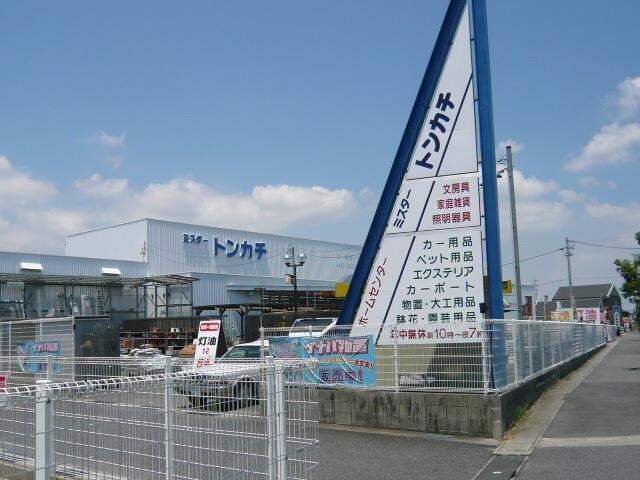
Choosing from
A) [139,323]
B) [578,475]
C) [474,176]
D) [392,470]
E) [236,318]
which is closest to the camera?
[578,475]

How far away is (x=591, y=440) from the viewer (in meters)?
10.0

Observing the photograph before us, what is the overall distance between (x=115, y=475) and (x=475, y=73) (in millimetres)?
10719

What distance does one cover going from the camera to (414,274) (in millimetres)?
13469

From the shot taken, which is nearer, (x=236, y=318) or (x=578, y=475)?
(x=578, y=475)

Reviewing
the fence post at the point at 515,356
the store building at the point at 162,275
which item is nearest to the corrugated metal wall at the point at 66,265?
the store building at the point at 162,275

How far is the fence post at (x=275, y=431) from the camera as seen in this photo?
470cm

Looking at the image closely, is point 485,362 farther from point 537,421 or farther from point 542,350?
point 542,350

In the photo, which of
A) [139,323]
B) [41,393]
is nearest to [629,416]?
[41,393]

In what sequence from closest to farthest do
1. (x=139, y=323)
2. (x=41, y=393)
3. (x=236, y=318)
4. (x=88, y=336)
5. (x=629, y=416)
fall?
(x=41, y=393) → (x=629, y=416) → (x=88, y=336) → (x=139, y=323) → (x=236, y=318)

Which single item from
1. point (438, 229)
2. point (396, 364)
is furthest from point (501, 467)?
point (438, 229)

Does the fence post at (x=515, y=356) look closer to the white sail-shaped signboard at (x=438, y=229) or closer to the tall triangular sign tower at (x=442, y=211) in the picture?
the tall triangular sign tower at (x=442, y=211)

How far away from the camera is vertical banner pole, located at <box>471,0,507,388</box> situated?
41.4ft

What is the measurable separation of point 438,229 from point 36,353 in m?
9.53

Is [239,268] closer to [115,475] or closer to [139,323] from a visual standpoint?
[139,323]
